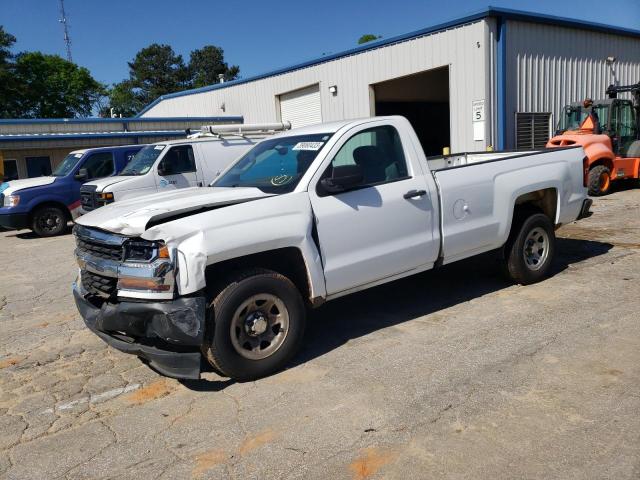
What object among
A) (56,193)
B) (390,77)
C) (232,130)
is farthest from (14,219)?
(390,77)

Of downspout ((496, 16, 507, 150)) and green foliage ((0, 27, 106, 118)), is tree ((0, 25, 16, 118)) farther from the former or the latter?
downspout ((496, 16, 507, 150))

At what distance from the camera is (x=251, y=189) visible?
4.77m

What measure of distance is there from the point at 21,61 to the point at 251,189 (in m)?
56.1

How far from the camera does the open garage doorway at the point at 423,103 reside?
23516mm

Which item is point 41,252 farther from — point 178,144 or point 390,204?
point 390,204

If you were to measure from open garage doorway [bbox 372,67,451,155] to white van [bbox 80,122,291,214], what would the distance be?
10589 millimetres

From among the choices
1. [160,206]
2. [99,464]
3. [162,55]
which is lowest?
[99,464]

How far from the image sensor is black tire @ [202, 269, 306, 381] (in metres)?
4.06

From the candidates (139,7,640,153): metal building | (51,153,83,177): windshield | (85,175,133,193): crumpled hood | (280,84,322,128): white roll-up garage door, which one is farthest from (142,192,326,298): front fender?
(280,84,322,128): white roll-up garage door

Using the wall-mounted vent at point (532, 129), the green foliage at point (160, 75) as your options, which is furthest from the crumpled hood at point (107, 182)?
the green foliage at point (160, 75)

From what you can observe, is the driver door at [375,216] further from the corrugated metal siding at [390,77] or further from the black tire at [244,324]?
the corrugated metal siding at [390,77]

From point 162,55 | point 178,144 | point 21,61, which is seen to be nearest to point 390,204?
point 178,144

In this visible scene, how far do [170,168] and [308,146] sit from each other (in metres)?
7.80

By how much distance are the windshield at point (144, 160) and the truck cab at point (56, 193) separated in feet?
4.60
